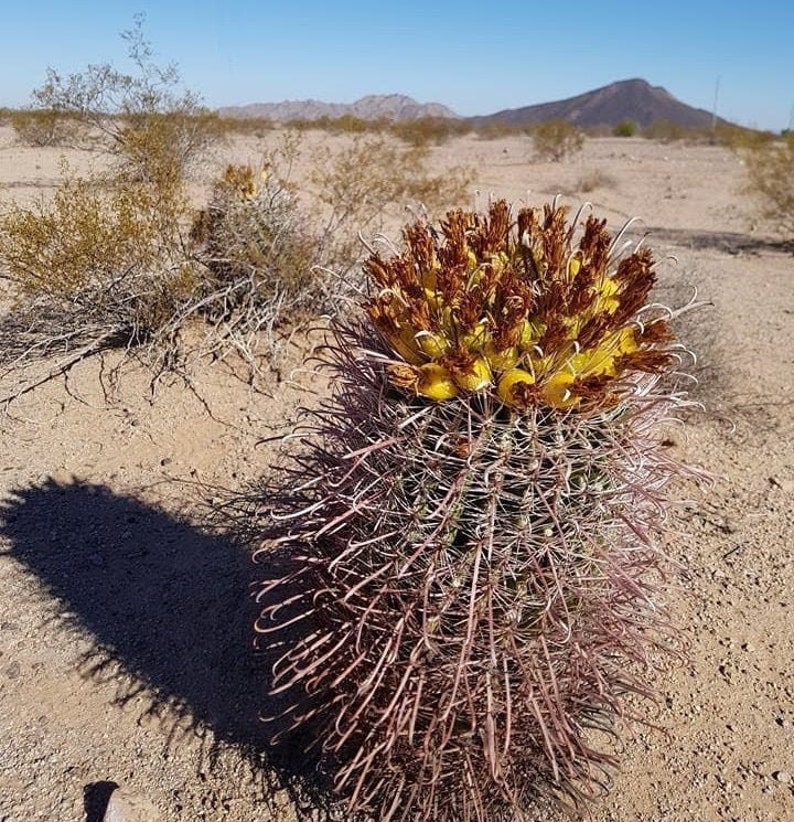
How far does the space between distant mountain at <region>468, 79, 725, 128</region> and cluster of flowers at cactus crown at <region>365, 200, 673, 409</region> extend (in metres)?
140

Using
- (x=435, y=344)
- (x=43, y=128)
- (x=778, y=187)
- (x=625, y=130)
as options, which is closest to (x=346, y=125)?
(x=43, y=128)

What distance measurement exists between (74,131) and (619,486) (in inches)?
578

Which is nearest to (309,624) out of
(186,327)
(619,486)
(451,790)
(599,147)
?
(451,790)

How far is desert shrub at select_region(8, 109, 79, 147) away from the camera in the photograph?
13996 mm

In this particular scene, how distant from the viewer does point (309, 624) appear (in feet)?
7.54

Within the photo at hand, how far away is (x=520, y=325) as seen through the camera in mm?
1619

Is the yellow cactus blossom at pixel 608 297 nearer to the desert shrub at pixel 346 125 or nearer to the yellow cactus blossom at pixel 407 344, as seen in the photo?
the yellow cactus blossom at pixel 407 344

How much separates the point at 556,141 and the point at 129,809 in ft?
80.8

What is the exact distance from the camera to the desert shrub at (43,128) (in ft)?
45.9

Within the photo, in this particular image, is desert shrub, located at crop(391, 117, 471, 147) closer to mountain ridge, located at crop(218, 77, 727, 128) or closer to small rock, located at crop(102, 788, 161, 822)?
small rock, located at crop(102, 788, 161, 822)

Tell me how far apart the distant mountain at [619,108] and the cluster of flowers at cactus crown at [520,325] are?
140 meters

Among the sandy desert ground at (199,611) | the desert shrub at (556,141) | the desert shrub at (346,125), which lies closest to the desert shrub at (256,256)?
the sandy desert ground at (199,611)

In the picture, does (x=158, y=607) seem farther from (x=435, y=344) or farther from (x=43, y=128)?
(x=43, y=128)

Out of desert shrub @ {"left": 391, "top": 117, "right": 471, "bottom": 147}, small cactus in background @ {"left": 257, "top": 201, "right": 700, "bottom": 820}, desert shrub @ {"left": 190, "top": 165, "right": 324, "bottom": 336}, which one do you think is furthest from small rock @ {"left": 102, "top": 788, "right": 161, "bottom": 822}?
desert shrub @ {"left": 391, "top": 117, "right": 471, "bottom": 147}
